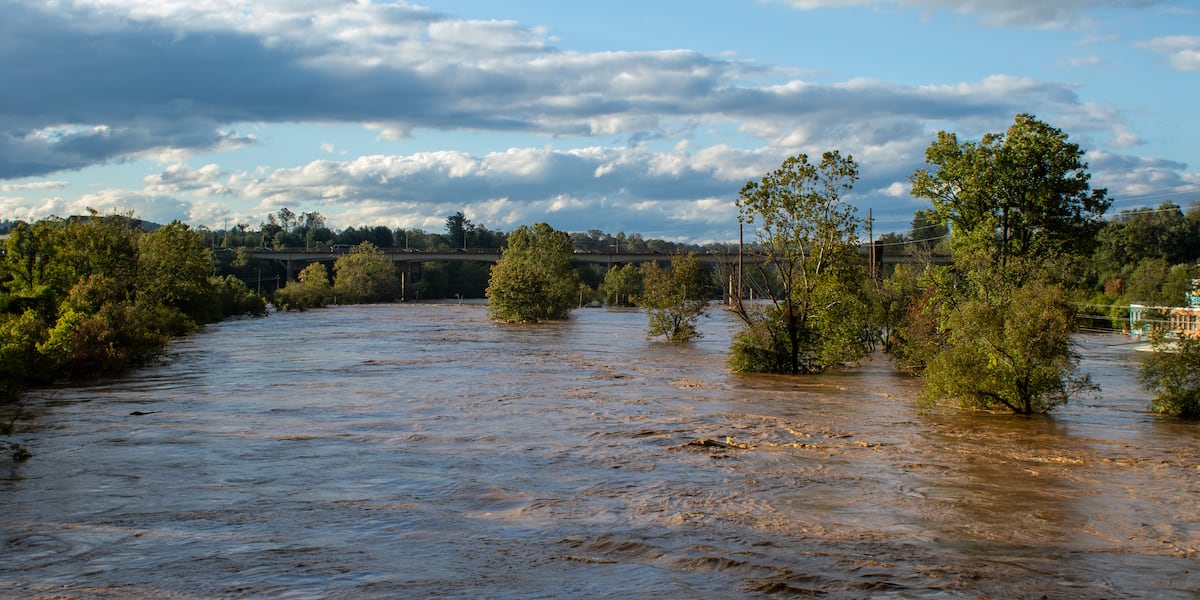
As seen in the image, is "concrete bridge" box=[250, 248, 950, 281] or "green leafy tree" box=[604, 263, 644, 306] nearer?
"green leafy tree" box=[604, 263, 644, 306]

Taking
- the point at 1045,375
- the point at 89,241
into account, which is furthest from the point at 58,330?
the point at 1045,375

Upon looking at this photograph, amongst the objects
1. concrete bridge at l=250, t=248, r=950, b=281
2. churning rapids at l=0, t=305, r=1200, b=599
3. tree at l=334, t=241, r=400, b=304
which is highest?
concrete bridge at l=250, t=248, r=950, b=281

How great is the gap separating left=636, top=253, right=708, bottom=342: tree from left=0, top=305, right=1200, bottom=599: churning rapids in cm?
2455

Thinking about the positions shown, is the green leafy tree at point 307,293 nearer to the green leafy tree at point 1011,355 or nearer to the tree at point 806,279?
the tree at point 806,279

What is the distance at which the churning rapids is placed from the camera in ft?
38.4

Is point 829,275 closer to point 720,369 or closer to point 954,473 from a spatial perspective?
point 720,369

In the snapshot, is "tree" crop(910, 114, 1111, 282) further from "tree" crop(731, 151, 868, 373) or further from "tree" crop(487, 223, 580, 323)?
"tree" crop(487, 223, 580, 323)

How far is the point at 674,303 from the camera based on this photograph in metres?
56.5

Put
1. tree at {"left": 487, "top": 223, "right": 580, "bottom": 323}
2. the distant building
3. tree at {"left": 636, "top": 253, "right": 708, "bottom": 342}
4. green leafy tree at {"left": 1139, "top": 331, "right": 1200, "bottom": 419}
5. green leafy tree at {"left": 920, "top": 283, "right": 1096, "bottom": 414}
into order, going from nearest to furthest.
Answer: green leafy tree at {"left": 920, "top": 283, "right": 1096, "bottom": 414}, green leafy tree at {"left": 1139, "top": 331, "right": 1200, "bottom": 419}, the distant building, tree at {"left": 636, "top": 253, "right": 708, "bottom": 342}, tree at {"left": 487, "top": 223, "right": 580, "bottom": 323}

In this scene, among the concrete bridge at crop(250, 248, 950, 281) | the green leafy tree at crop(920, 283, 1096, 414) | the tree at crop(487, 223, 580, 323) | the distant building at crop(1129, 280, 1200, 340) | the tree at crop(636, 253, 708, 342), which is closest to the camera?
the green leafy tree at crop(920, 283, 1096, 414)

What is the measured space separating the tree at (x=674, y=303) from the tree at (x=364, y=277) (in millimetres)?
74967

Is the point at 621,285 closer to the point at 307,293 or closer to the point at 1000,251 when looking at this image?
the point at 307,293

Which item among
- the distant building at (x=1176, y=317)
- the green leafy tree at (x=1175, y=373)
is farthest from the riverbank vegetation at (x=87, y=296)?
the distant building at (x=1176, y=317)

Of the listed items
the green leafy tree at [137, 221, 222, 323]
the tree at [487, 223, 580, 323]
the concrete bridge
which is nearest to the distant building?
the tree at [487, 223, 580, 323]
